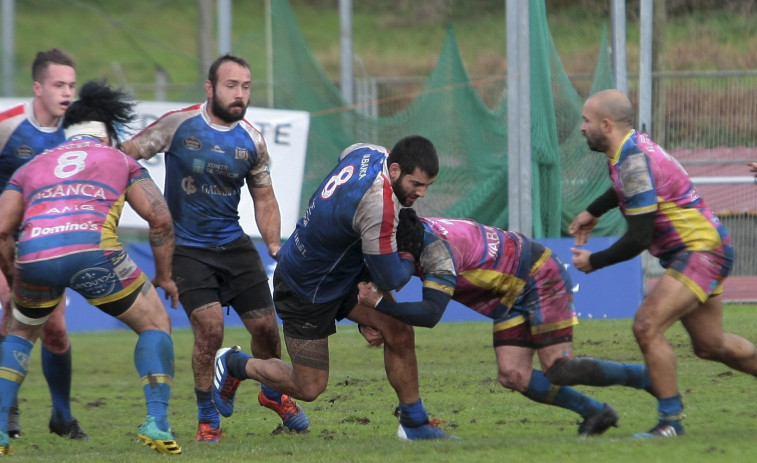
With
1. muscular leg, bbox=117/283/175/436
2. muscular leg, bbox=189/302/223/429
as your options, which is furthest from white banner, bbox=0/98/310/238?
muscular leg, bbox=117/283/175/436

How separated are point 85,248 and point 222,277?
1.96m

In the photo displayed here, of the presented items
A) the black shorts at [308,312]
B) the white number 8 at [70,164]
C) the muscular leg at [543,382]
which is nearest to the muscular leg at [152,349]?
the white number 8 at [70,164]

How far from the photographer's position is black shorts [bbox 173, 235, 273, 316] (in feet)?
27.8

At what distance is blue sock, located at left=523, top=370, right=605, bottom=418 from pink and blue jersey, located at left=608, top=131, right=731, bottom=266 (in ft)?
3.39

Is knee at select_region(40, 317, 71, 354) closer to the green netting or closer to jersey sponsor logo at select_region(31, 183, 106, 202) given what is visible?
jersey sponsor logo at select_region(31, 183, 106, 202)

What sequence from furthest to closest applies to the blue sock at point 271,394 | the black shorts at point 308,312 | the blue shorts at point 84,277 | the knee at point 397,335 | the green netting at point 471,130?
1. the green netting at point 471,130
2. the blue sock at point 271,394
3. the black shorts at point 308,312
4. the knee at point 397,335
5. the blue shorts at point 84,277

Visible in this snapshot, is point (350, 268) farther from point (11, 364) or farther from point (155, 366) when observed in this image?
point (11, 364)

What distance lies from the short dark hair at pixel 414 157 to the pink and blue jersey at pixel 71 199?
1.61 metres

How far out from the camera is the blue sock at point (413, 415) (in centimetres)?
757

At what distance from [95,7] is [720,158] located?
43.7 meters

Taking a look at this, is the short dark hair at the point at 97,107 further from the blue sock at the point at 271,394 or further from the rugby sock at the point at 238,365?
the blue sock at the point at 271,394

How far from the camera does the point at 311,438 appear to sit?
804 cm

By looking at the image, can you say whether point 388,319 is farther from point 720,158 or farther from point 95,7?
point 95,7

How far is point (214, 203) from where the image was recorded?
8.64 meters
